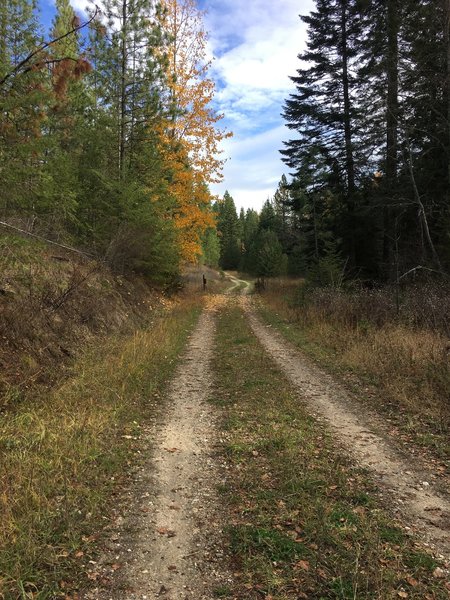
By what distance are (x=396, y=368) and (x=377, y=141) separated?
1387 cm

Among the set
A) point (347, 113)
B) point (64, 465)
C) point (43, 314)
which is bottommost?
point (64, 465)

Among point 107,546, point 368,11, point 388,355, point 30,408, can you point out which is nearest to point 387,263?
point 388,355

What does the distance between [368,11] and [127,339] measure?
2019 cm

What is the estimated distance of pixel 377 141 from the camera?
749 inches

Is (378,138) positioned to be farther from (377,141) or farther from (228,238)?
(228,238)

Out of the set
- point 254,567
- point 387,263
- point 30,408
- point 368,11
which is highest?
point 368,11

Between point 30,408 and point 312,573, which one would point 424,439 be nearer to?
point 312,573

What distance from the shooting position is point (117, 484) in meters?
4.50

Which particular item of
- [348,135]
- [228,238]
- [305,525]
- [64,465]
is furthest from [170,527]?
[228,238]

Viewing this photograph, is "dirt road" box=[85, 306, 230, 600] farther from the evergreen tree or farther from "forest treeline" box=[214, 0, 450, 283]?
the evergreen tree

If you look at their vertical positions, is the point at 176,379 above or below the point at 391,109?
below

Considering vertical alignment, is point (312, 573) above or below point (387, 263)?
below

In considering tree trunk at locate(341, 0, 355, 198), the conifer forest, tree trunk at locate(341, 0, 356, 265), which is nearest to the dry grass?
the conifer forest

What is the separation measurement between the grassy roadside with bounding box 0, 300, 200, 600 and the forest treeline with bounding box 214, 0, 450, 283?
32.3 ft
